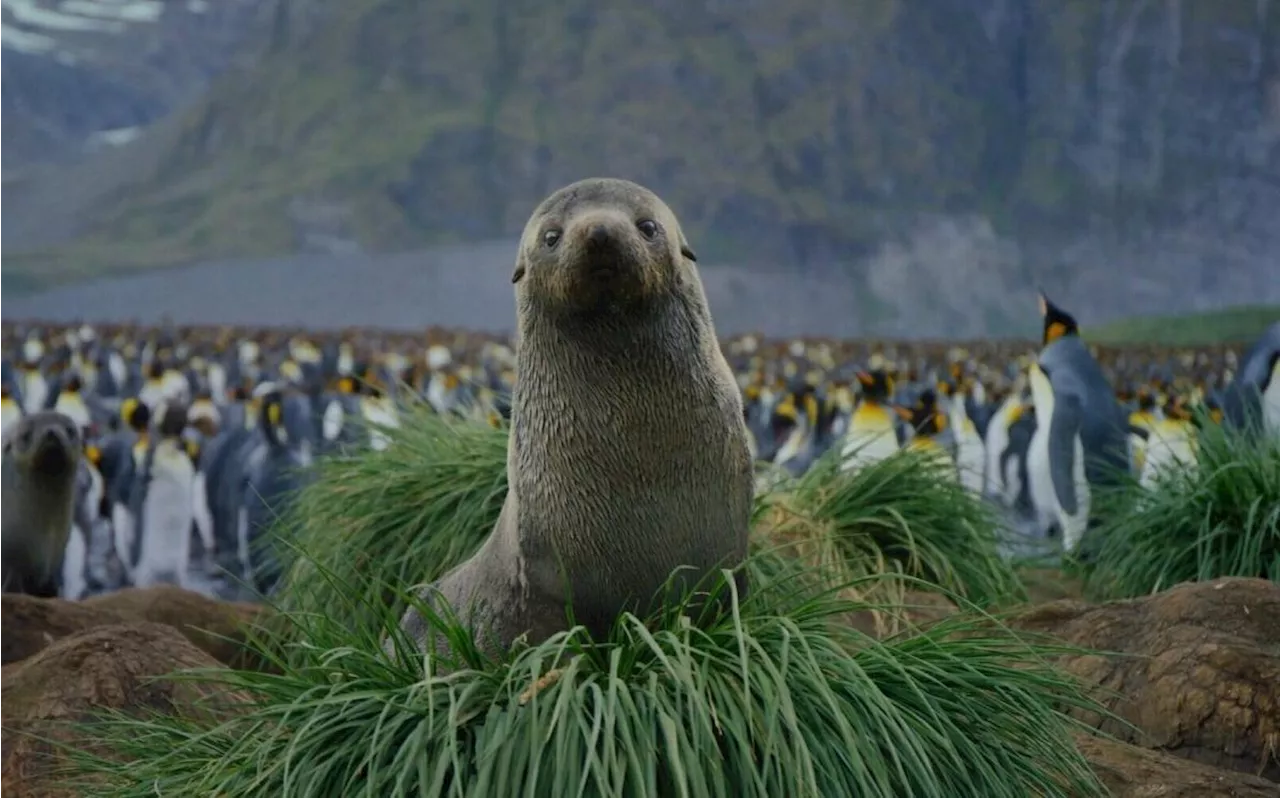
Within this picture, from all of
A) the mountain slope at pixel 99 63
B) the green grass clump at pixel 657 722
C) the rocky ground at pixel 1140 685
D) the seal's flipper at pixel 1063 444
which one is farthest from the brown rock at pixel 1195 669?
the mountain slope at pixel 99 63

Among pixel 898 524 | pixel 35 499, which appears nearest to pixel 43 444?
pixel 35 499

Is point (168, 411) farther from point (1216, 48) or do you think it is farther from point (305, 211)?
point (1216, 48)

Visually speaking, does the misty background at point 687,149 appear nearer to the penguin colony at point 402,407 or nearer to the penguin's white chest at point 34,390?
the penguin colony at point 402,407

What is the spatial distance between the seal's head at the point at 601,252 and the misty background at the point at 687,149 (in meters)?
9.23

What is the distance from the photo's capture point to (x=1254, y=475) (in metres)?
4.46

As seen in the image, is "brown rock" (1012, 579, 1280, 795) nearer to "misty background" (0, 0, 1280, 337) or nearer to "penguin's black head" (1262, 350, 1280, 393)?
"penguin's black head" (1262, 350, 1280, 393)

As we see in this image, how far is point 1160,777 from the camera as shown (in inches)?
102

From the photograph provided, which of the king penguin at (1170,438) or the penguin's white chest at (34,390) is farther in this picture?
the penguin's white chest at (34,390)

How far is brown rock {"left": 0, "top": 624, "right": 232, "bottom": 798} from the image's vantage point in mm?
2910

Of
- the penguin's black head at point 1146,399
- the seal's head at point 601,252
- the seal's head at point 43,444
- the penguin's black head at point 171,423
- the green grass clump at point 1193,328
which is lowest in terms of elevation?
the seal's head at point 43,444

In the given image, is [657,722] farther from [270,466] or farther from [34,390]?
[34,390]

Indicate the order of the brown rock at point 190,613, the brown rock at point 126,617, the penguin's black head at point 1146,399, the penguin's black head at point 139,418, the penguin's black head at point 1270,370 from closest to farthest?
the brown rock at point 126,617, the brown rock at point 190,613, the penguin's black head at point 1270,370, the penguin's black head at point 1146,399, the penguin's black head at point 139,418

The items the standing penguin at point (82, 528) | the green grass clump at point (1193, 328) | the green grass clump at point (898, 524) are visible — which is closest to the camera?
the green grass clump at point (898, 524)

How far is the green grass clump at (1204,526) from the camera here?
432 cm
